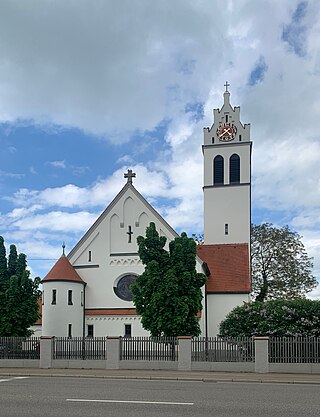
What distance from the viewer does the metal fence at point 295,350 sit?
2361 cm

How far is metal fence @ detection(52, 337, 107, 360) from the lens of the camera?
85.1 feet

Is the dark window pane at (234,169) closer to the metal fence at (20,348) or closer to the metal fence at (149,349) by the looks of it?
the metal fence at (149,349)

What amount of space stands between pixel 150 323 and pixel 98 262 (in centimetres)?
1195

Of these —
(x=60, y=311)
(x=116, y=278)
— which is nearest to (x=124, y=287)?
(x=116, y=278)

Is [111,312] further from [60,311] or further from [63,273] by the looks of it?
[63,273]

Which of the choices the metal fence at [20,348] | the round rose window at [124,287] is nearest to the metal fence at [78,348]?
the metal fence at [20,348]

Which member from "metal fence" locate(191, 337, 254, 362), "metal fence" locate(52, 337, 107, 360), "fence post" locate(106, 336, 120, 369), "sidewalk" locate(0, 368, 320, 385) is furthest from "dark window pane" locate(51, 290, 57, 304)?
"metal fence" locate(191, 337, 254, 362)

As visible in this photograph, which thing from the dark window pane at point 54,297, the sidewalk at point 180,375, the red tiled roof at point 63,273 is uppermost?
the red tiled roof at point 63,273

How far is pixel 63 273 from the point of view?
39.4m

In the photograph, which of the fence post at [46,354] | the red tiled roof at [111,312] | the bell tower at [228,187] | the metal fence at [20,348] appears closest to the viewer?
the fence post at [46,354]

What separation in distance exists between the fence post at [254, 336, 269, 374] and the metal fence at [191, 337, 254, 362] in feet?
1.31

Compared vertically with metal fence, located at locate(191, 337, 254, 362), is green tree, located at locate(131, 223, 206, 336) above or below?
above

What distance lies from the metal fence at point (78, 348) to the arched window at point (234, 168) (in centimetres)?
2691

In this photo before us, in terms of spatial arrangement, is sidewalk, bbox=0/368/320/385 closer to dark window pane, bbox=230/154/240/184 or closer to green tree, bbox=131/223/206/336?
green tree, bbox=131/223/206/336
